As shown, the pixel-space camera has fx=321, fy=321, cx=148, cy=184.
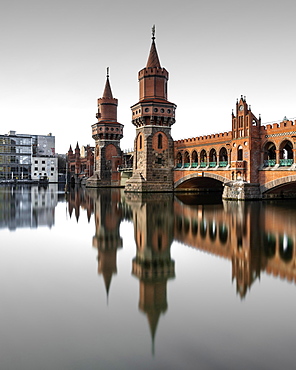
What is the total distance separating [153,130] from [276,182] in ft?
61.1

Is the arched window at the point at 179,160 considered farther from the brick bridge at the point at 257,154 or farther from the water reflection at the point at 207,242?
the water reflection at the point at 207,242

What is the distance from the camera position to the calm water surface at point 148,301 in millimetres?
4559

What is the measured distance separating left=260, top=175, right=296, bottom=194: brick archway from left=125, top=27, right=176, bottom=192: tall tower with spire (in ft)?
52.1

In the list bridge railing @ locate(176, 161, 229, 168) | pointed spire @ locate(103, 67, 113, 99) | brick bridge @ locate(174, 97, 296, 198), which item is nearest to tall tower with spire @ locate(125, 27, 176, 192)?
bridge railing @ locate(176, 161, 229, 168)

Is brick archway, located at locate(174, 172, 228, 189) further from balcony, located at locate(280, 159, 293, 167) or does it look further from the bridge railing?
balcony, located at locate(280, 159, 293, 167)

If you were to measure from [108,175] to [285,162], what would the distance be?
3709 cm

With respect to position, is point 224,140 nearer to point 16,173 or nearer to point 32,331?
point 32,331

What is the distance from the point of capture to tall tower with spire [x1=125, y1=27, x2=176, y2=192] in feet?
136

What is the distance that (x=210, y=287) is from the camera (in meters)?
7.45

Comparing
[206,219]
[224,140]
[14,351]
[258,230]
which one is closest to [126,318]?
[14,351]

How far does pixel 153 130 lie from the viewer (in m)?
42.1

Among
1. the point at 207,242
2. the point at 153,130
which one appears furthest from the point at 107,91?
the point at 207,242

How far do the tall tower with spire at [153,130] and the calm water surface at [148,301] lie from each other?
28953mm

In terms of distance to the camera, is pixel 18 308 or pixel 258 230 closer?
pixel 18 308
